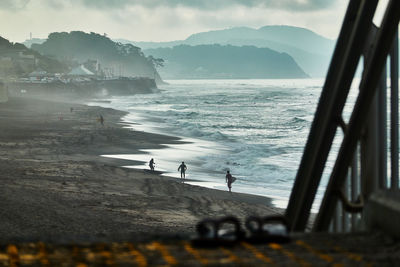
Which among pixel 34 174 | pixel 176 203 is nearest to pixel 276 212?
pixel 176 203

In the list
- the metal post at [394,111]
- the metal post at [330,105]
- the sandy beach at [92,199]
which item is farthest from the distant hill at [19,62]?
the metal post at [394,111]

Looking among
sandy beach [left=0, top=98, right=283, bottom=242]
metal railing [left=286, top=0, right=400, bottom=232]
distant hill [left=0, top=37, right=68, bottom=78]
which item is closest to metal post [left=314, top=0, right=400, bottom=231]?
metal railing [left=286, top=0, right=400, bottom=232]

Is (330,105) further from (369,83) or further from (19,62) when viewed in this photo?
(19,62)

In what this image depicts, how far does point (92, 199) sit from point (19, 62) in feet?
420

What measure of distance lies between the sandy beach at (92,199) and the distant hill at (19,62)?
324 ft

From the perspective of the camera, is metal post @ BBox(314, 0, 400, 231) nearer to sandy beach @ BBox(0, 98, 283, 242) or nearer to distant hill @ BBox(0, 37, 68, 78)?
sandy beach @ BBox(0, 98, 283, 242)

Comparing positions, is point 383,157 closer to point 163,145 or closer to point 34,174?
point 34,174

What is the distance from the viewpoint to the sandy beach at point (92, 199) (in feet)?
37.9

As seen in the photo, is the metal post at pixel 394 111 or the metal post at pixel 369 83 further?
the metal post at pixel 394 111

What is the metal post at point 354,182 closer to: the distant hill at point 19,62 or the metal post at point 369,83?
the metal post at point 369,83

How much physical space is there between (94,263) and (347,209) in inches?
55.3

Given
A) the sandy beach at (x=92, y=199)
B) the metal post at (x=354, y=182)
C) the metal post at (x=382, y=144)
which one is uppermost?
the metal post at (x=382, y=144)

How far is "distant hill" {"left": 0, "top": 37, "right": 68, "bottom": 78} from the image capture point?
124875mm

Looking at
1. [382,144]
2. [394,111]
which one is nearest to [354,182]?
[382,144]
